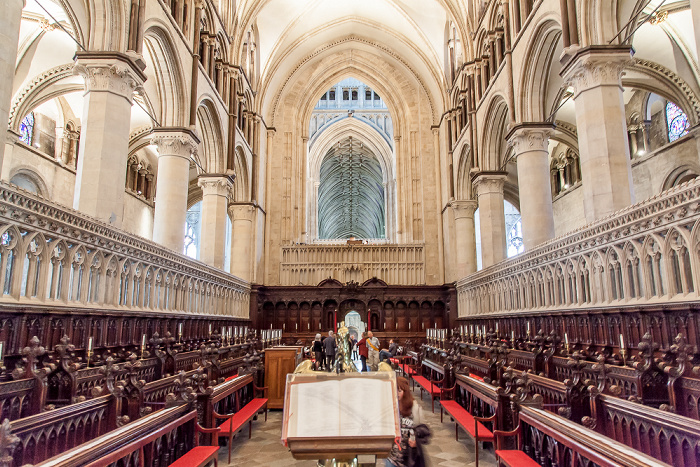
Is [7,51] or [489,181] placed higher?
[489,181]

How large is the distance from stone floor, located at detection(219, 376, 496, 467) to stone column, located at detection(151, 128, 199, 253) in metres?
7.86

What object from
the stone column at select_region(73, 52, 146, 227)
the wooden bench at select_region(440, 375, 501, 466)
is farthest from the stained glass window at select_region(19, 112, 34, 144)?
the wooden bench at select_region(440, 375, 501, 466)

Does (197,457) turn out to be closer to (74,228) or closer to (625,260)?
(74,228)

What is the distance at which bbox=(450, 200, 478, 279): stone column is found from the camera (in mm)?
21016

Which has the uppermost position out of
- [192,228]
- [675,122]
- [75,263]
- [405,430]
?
[675,122]

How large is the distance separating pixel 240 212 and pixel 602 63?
15.6 metres

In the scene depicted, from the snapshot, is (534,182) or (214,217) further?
(214,217)

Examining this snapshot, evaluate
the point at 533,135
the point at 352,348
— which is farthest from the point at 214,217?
the point at 533,135

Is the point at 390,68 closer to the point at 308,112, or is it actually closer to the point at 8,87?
the point at 308,112

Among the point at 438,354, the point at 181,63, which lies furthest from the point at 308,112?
the point at 438,354

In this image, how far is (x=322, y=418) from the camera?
7.63ft

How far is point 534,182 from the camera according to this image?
1394 cm

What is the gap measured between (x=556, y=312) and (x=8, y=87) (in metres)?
10.7

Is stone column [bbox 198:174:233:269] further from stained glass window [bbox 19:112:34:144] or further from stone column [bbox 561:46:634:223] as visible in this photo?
stone column [bbox 561:46:634:223]
